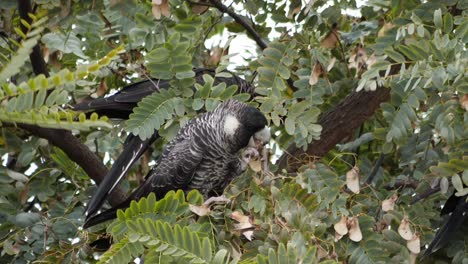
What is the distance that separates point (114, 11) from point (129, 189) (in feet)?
3.64

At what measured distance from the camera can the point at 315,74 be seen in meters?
3.50

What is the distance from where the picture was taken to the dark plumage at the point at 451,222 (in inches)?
127

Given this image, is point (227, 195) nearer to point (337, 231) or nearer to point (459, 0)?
point (337, 231)

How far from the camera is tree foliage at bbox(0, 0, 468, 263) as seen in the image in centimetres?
284

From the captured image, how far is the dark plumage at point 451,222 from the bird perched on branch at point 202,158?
900 millimetres

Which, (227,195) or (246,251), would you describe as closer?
(246,251)

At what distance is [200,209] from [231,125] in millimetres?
861

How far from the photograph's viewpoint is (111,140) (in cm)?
407

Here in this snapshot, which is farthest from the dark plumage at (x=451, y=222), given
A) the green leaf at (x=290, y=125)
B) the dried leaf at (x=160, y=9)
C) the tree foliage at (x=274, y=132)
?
the dried leaf at (x=160, y=9)

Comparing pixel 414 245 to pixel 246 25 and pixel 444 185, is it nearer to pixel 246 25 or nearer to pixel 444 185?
pixel 444 185

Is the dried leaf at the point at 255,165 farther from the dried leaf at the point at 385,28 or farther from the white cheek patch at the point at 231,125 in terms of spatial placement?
the dried leaf at the point at 385,28

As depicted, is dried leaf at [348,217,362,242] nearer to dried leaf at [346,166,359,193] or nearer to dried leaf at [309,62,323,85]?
dried leaf at [346,166,359,193]

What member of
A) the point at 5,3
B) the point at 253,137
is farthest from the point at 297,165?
the point at 5,3

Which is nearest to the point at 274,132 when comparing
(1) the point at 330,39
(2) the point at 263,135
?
(1) the point at 330,39
